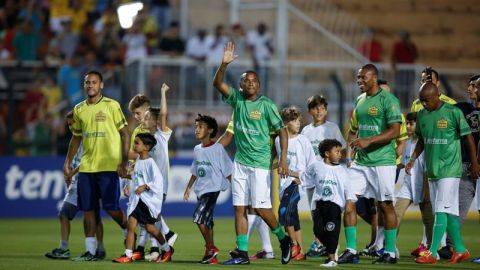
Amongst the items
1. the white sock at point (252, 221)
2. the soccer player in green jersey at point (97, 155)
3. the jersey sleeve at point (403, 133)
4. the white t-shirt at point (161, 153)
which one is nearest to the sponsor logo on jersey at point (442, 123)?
the jersey sleeve at point (403, 133)

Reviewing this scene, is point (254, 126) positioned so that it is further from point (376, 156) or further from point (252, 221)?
point (252, 221)

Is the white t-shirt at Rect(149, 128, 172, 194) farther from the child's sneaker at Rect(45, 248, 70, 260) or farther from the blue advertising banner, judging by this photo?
the blue advertising banner

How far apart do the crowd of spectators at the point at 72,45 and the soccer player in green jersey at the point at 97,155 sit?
9.37 m

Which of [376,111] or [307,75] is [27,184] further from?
[376,111]

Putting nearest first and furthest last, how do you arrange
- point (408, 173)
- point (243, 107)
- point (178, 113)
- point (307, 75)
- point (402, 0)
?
point (243, 107), point (408, 173), point (178, 113), point (307, 75), point (402, 0)

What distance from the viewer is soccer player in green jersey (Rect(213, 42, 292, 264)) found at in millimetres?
14297

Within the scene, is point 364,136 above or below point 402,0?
below

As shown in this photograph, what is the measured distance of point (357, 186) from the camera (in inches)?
580

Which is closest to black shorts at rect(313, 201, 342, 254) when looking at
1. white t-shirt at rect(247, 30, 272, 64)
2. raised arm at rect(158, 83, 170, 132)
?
raised arm at rect(158, 83, 170, 132)

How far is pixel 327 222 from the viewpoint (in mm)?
14391

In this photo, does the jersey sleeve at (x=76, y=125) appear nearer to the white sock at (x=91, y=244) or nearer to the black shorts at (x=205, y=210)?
the white sock at (x=91, y=244)

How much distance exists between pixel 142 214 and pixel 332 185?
239 centimetres

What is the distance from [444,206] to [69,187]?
4906 millimetres

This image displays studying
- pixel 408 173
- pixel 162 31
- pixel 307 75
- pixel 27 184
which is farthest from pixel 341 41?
pixel 408 173
